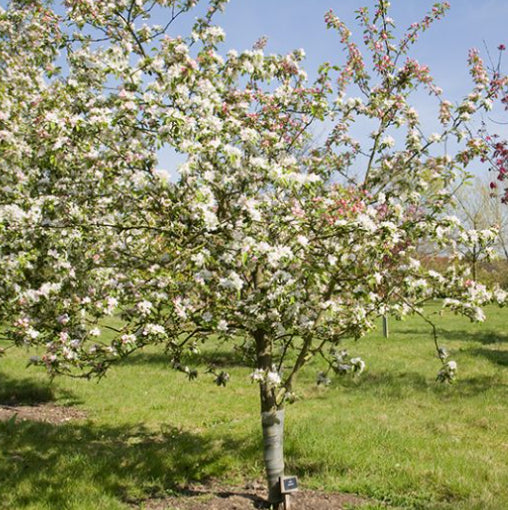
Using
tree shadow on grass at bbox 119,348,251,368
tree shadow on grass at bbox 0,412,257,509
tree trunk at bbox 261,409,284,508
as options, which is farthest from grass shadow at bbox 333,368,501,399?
tree trunk at bbox 261,409,284,508

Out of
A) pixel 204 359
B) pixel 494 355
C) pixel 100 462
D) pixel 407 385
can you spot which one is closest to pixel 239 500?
pixel 100 462

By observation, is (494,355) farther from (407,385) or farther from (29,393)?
(29,393)

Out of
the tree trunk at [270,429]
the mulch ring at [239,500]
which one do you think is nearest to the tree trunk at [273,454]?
the tree trunk at [270,429]

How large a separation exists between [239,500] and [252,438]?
7.21 ft

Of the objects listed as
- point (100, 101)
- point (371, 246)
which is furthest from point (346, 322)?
point (100, 101)

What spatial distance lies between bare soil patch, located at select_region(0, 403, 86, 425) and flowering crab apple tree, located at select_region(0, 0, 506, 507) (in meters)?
4.45

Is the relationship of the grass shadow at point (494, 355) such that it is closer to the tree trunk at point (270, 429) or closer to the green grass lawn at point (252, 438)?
the green grass lawn at point (252, 438)

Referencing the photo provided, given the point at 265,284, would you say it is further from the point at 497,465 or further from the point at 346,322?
the point at 497,465

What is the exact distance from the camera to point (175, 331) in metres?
6.64

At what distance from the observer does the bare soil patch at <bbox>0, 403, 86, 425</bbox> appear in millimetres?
11359

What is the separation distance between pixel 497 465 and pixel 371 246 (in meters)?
4.73

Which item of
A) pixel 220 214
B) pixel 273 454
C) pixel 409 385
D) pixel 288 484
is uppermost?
pixel 220 214

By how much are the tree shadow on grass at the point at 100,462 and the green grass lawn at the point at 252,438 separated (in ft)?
0.07

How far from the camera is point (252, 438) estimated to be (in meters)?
9.49
